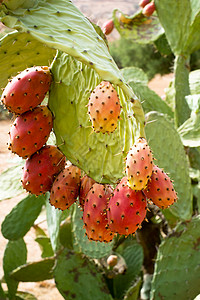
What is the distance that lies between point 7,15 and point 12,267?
1.87m

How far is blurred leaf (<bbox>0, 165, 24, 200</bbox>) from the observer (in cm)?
171

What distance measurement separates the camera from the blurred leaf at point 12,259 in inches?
89.2

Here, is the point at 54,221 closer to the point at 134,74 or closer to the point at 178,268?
the point at 178,268

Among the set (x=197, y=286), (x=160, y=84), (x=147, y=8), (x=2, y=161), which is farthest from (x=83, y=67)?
(x=160, y=84)

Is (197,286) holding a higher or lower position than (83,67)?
lower

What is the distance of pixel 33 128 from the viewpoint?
815 mm

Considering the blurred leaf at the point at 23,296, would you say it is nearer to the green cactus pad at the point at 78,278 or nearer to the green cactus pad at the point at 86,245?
the green cactus pad at the point at 78,278

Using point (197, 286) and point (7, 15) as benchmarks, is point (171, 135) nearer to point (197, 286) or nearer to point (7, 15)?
point (197, 286)

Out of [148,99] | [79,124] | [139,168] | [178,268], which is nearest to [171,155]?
[178,268]

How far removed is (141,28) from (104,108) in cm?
235

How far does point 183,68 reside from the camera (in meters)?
2.17

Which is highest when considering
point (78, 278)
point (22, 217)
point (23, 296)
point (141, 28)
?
point (141, 28)

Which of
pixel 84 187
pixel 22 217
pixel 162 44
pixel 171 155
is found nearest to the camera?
pixel 84 187

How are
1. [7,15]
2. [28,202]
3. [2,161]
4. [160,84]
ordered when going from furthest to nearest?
[160,84] → [2,161] → [28,202] → [7,15]
